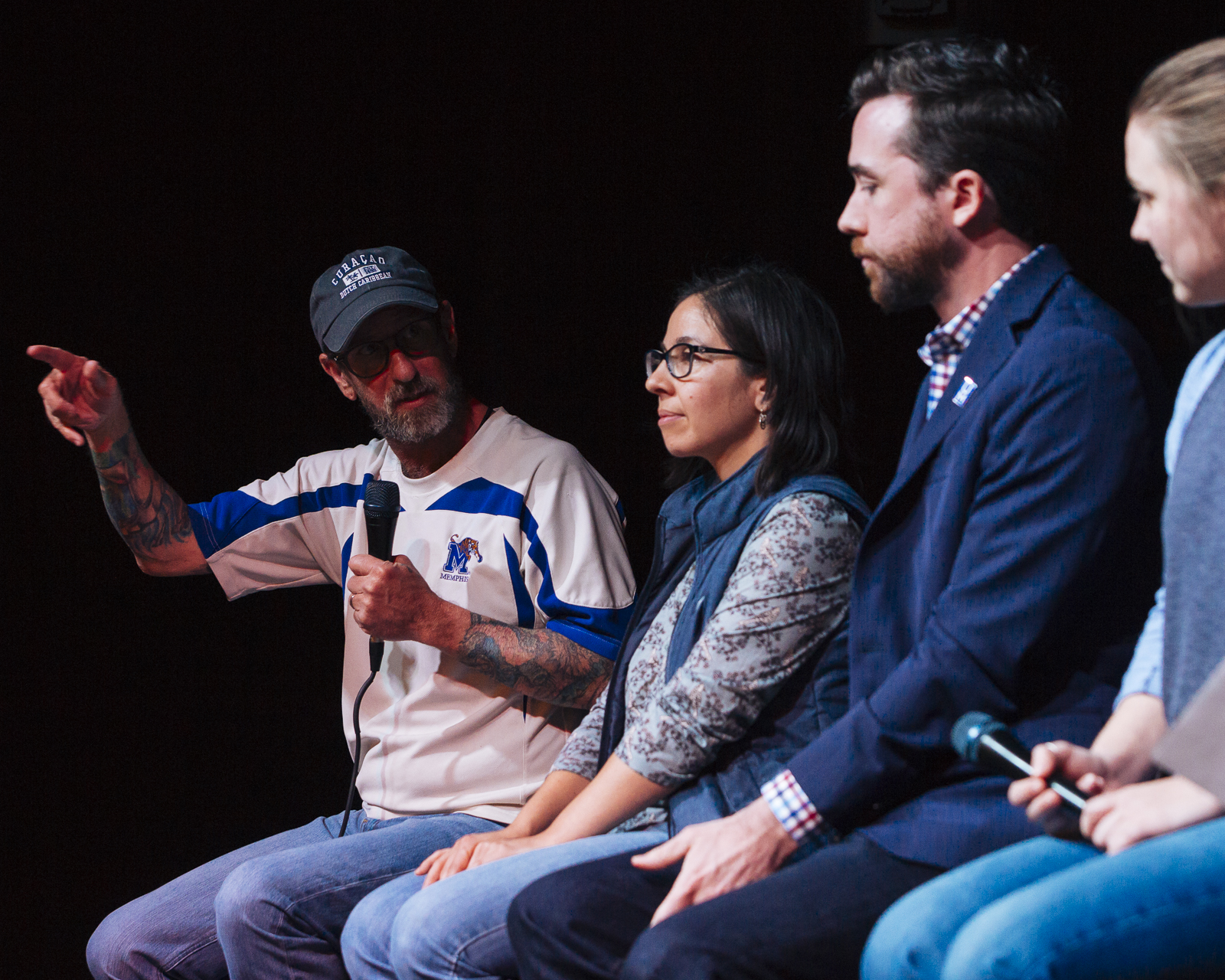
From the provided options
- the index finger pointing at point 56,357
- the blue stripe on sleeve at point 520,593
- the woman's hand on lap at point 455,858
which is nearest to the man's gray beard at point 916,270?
the blue stripe on sleeve at point 520,593

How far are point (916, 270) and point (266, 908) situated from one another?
4.33 ft

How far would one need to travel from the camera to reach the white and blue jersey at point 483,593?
2055 millimetres

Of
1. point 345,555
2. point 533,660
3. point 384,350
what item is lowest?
point 533,660

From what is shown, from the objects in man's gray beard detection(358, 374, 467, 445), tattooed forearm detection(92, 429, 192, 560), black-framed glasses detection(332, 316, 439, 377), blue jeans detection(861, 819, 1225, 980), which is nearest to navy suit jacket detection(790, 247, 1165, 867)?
blue jeans detection(861, 819, 1225, 980)

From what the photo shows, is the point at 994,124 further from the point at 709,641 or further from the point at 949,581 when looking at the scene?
the point at 709,641

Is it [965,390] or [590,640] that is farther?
[590,640]

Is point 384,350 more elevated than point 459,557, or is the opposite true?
point 384,350

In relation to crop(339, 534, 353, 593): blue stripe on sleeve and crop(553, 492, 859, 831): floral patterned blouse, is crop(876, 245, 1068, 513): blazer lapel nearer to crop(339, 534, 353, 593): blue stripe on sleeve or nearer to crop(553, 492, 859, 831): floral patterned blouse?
crop(553, 492, 859, 831): floral patterned blouse

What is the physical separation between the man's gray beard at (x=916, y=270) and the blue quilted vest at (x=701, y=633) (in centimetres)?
30

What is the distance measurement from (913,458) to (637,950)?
65cm

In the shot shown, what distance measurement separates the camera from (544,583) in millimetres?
2088

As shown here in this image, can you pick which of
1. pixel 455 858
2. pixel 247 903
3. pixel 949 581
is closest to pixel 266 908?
pixel 247 903

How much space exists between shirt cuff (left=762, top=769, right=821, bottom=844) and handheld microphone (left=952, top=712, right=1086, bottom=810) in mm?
268

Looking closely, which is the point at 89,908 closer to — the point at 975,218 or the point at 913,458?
the point at 913,458
